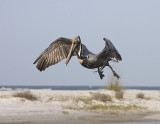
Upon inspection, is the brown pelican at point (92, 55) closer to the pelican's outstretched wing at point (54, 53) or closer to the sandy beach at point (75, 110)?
the pelican's outstretched wing at point (54, 53)

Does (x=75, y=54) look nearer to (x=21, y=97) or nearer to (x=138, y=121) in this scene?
(x=138, y=121)

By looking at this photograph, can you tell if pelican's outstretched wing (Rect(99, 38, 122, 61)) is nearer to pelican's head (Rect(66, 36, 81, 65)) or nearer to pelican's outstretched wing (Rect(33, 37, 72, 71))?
pelican's head (Rect(66, 36, 81, 65))

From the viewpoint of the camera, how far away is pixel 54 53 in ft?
22.4

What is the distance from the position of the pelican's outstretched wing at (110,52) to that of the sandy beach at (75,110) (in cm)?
1524

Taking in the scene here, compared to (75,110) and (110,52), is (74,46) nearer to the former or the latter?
(110,52)

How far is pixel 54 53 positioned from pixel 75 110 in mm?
17298

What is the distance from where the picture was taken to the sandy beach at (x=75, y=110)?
71.0 ft

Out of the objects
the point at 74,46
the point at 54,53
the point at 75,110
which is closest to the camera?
the point at 74,46

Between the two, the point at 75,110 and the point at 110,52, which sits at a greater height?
the point at 110,52

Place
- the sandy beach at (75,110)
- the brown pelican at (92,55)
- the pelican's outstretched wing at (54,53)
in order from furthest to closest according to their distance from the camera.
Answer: the sandy beach at (75,110) < the pelican's outstretched wing at (54,53) < the brown pelican at (92,55)

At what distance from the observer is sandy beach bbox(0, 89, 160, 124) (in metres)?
21.6

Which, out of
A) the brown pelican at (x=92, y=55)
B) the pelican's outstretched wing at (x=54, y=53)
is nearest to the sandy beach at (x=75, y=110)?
the pelican's outstretched wing at (x=54, y=53)

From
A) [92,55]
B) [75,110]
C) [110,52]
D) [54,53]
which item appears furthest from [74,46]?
[75,110]

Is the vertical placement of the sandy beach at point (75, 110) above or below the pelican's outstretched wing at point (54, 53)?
below
